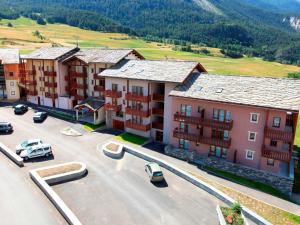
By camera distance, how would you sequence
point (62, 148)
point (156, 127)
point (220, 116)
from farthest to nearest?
1. point (156, 127)
2. point (62, 148)
3. point (220, 116)

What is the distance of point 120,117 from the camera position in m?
59.2

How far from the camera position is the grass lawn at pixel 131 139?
53.5 metres

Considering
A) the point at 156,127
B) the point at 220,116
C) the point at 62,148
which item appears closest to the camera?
the point at 220,116

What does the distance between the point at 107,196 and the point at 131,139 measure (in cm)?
1971

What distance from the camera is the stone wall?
135ft

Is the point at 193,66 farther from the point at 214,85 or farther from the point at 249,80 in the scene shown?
the point at 249,80

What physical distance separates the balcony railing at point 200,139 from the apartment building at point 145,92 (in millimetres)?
3645

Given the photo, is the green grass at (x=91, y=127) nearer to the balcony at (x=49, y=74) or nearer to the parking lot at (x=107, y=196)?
the parking lot at (x=107, y=196)

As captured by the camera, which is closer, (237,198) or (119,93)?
(237,198)

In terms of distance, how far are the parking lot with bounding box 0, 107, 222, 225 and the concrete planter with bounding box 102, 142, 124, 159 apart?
95 cm

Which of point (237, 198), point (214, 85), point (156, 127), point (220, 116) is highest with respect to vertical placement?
point (214, 85)

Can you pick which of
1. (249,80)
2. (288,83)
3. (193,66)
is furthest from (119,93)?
(288,83)

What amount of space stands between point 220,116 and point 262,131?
252 inches

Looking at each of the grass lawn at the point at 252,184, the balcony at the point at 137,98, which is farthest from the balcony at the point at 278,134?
the balcony at the point at 137,98
